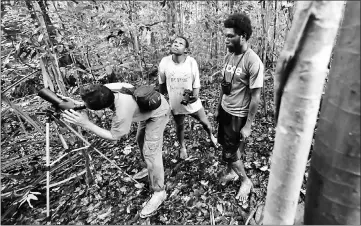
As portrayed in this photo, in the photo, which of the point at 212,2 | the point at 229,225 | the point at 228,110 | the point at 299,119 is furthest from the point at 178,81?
the point at 212,2

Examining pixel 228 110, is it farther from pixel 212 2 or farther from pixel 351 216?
pixel 212 2

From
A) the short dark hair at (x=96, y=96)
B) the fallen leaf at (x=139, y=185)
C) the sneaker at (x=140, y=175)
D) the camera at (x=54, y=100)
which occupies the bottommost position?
the fallen leaf at (x=139, y=185)

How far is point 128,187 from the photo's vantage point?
9.51 feet

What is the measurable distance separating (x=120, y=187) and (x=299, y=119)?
8.62 ft

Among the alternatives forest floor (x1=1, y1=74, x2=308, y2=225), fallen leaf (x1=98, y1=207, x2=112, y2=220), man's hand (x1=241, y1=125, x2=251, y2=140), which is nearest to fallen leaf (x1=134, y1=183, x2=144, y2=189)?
forest floor (x1=1, y1=74, x2=308, y2=225)

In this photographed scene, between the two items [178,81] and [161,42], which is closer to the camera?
[178,81]

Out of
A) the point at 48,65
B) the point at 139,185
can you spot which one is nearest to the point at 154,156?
the point at 139,185

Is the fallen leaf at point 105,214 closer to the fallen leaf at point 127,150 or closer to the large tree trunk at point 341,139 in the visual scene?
the fallen leaf at point 127,150

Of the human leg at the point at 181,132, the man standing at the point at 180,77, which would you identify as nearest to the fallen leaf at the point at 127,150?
the human leg at the point at 181,132

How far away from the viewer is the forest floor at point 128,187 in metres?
2.49

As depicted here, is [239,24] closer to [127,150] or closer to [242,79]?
[242,79]

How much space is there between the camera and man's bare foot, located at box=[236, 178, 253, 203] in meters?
2.51

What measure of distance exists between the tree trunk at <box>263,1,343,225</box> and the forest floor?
1652 mm

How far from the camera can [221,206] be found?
2508mm
